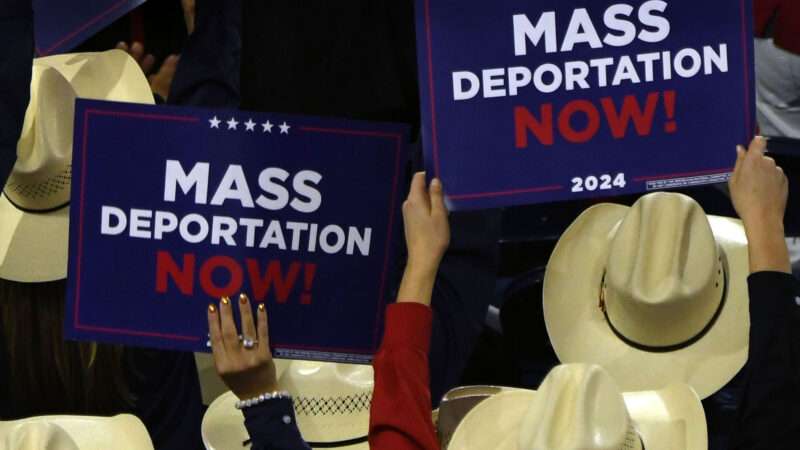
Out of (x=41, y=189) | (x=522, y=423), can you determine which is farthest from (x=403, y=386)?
(x=41, y=189)

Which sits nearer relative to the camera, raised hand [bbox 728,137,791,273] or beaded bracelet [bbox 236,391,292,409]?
raised hand [bbox 728,137,791,273]

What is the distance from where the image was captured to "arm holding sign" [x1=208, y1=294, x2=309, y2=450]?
3.54 meters

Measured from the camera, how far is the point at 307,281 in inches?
153

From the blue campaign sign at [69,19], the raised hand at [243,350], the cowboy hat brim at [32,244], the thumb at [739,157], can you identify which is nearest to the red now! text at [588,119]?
the thumb at [739,157]

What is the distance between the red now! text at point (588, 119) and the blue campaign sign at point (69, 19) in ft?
4.03

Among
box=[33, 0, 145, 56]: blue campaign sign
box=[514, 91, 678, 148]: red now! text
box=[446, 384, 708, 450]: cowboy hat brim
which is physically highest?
box=[33, 0, 145, 56]: blue campaign sign

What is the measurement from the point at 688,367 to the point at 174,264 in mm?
1025

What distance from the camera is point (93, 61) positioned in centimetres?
485

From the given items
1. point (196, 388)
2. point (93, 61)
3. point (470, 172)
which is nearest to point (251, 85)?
point (93, 61)

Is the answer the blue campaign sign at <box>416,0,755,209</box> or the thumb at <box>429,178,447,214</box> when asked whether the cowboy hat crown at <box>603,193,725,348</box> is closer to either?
the blue campaign sign at <box>416,0,755,209</box>

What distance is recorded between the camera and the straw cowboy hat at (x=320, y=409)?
423 cm

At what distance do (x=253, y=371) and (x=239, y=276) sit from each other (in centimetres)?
28

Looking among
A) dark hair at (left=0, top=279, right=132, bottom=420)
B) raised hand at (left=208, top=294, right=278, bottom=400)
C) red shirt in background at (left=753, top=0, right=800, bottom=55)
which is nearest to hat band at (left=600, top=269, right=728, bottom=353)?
raised hand at (left=208, top=294, right=278, bottom=400)

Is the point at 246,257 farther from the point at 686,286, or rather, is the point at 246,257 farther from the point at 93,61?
the point at 93,61
